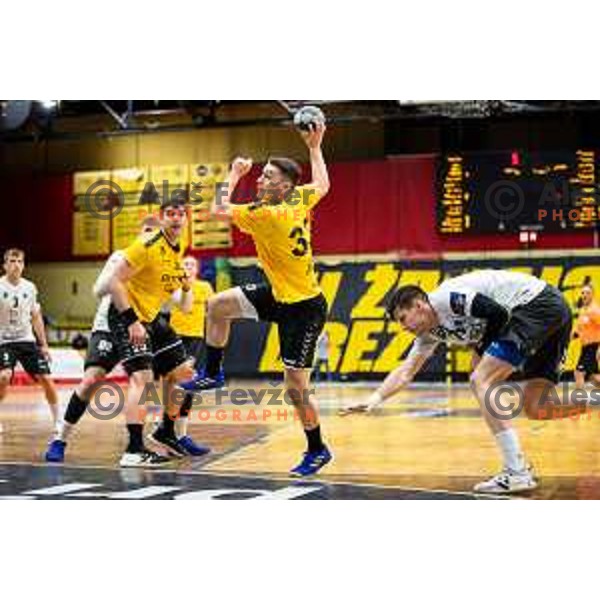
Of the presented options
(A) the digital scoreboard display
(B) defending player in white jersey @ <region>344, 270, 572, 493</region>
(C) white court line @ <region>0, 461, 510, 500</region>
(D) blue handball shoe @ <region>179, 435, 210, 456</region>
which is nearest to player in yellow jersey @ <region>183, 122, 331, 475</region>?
(C) white court line @ <region>0, 461, 510, 500</region>

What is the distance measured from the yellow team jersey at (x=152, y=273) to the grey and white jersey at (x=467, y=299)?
1.89 metres

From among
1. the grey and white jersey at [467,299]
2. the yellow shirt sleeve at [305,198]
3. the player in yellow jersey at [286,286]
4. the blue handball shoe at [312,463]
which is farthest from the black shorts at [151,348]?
the grey and white jersey at [467,299]

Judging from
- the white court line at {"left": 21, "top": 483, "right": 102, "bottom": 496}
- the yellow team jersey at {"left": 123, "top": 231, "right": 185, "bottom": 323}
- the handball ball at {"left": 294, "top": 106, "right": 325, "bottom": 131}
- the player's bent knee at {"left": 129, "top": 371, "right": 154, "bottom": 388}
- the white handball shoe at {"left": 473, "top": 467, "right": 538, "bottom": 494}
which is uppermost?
the handball ball at {"left": 294, "top": 106, "right": 325, "bottom": 131}

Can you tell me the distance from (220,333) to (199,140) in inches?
460

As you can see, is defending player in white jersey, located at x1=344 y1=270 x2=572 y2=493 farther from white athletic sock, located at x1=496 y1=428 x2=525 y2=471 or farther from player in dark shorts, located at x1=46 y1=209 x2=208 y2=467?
player in dark shorts, located at x1=46 y1=209 x2=208 y2=467

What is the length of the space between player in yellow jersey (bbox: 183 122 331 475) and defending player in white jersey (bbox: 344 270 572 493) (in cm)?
69

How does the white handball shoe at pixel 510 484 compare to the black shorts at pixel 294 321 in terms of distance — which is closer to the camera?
the white handball shoe at pixel 510 484

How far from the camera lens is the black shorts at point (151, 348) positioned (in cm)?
691

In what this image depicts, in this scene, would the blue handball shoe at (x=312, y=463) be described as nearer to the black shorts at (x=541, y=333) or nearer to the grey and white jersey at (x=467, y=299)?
the grey and white jersey at (x=467, y=299)

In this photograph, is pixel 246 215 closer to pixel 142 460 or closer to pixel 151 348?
pixel 151 348

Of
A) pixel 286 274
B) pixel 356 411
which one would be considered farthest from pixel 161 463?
pixel 356 411

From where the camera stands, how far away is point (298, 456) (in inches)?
293

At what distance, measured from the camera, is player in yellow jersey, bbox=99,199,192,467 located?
6844 mm

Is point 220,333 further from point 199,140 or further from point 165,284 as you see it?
point 199,140
